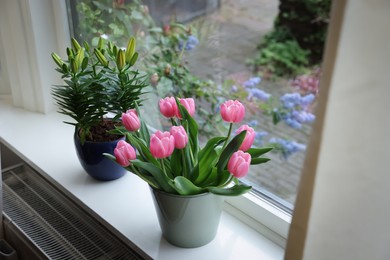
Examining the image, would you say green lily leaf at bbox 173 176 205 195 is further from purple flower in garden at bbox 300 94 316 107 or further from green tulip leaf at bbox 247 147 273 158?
purple flower in garden at bbox 300 94 316 107

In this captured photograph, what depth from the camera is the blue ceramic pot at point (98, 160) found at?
1046mm

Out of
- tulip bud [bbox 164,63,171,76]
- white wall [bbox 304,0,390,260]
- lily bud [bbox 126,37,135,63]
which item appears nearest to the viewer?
white wall [bbox 304,0,390,260]

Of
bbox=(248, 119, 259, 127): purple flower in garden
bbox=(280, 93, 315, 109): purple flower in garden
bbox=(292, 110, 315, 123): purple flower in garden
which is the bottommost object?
bbox=(248, 119, 259, 127): purple flower in garden

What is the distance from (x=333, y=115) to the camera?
49 centimetres

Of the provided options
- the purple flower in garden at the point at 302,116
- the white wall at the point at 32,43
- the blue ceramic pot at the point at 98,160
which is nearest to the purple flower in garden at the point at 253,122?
the purple flower in garden at the point at 302,116

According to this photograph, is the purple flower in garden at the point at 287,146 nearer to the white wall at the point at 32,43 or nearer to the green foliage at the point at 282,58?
the green foliage at the point at 282,58

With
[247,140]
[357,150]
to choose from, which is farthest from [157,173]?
[357,150]

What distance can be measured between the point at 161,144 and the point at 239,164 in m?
0.14

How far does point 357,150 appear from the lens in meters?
0.51

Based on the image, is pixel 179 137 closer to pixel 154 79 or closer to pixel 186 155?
pixel 186 155

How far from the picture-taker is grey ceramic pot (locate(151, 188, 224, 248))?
2.72 feet

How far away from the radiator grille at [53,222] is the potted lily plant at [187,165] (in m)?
0.15

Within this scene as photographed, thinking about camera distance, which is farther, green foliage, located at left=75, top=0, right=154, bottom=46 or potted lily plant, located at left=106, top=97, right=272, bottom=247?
green foliage, located at left=75, top=0, right=154, bottom=46

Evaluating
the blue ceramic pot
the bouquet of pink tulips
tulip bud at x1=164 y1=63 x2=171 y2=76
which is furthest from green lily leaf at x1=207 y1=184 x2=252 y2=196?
tulip bud at x1=164 y1=63 x2=171 y2=76
